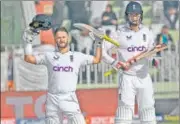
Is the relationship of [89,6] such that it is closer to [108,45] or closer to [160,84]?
[160,84]

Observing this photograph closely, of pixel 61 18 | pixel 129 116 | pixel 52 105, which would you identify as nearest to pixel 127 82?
pixel 129 116

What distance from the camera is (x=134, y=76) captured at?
32.1 ft

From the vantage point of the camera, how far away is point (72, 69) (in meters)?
9.24

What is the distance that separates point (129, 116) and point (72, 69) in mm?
1111

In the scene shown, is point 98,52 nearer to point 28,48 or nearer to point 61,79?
point 61,79

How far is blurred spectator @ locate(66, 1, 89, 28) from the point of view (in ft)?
42.5

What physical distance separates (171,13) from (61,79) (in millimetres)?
4704

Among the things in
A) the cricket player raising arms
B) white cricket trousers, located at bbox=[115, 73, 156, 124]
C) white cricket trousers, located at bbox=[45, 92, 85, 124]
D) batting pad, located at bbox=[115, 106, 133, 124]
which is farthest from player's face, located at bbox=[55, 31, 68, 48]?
batting pad, located at bbox=[115, 106, 133, 124]

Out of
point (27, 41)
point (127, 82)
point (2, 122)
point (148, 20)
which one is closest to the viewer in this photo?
point (27, 41)

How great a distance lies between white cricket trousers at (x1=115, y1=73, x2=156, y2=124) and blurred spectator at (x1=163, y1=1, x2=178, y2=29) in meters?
3.82

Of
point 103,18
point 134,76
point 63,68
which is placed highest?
point 103,18

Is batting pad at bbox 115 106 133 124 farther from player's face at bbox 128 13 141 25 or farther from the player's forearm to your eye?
player's face at bbox 128 13 141 25

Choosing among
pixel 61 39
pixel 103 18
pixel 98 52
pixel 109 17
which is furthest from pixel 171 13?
pixel 61 39

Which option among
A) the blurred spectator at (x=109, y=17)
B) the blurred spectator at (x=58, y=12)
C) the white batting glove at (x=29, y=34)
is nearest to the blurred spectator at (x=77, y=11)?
the blurred spectator at (x=58, y=12)
